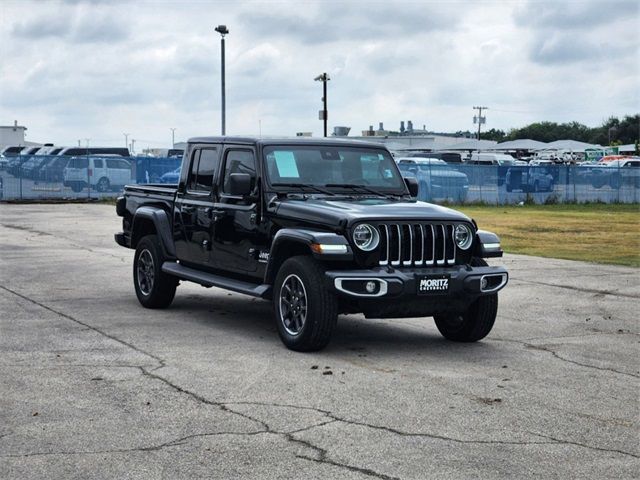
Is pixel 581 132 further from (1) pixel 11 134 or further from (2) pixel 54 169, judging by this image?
(2) pixel 54 169

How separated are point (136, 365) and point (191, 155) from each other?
12.0 feet

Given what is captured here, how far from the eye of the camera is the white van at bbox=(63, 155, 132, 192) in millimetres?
42781

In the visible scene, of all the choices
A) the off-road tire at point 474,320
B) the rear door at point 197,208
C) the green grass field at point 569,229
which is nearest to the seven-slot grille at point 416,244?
the off-road tire at point 474,320

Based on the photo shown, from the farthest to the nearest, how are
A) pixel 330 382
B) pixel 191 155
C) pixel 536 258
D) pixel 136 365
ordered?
pixel 536 258 < pixel 191 155 < pixel 136 365 < pixel 330 382

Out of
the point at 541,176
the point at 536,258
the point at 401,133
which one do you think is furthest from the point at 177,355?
the point at 401,133

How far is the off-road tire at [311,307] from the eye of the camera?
9070 mm

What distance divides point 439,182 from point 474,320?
30.6m

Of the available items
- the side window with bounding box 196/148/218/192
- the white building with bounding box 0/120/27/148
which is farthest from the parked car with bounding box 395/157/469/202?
the white building with bounding box 0/120/27/148

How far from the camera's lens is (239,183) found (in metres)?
10.2

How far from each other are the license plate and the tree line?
141954 mm

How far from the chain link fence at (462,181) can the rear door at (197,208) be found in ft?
94.5

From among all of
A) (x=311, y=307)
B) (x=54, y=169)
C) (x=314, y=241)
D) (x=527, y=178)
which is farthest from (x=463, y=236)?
(x=54, y=169)

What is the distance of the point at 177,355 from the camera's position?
9.23m

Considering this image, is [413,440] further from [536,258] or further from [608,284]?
[536,258]
